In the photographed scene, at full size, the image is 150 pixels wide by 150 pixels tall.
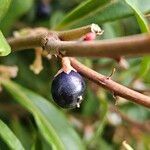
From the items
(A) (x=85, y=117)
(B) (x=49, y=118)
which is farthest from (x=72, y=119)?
(B) (x=49, y=118)

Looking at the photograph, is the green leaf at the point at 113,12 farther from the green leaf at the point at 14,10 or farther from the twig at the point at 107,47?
the twig at the point at 107,47

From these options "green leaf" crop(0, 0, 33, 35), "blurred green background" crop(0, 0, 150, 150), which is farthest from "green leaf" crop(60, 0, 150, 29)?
"green leaf" crop(0, 0, 33, 35)

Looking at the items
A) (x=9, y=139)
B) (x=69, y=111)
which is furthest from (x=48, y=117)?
(x=69, y=111)

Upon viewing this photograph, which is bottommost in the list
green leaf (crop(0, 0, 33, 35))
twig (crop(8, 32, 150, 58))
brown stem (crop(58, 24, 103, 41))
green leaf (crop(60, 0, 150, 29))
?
green leaf (crop(0, 0, 33, 35))

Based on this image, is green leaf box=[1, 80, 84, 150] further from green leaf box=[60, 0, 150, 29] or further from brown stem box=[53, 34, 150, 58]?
brown stem box=[53, 34, 150, 58]

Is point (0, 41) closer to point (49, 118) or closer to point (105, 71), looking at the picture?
point (49, 118)

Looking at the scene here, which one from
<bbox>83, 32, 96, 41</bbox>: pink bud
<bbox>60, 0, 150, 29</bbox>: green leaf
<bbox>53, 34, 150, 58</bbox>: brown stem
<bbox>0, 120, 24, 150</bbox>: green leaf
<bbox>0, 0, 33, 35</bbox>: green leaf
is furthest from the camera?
<bbox>0, 0, 33, 35</bbox>: green leaf

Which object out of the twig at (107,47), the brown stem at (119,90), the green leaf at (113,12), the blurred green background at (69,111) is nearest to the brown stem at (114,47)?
the twig at (107,47)

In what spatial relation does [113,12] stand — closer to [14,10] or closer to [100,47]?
[14,10]
